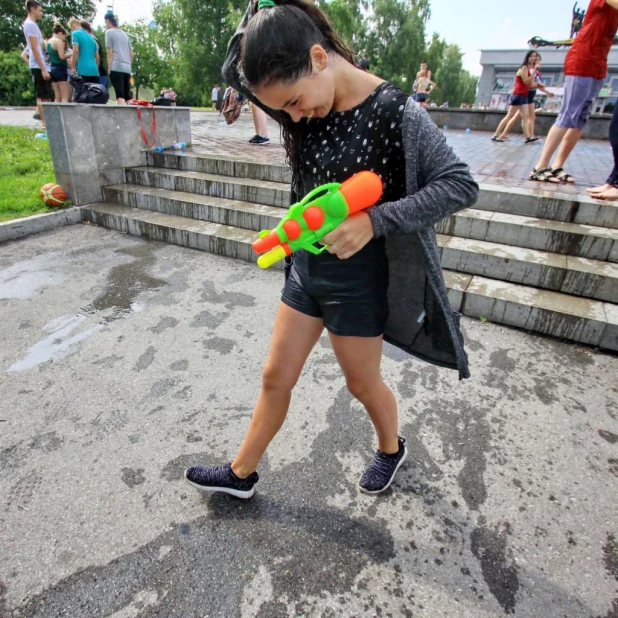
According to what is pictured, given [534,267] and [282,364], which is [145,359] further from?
[534,267]

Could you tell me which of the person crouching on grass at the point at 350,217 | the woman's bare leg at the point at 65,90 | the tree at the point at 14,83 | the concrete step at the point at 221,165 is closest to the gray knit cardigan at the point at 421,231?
the person crouching on grass at the point at 350,217

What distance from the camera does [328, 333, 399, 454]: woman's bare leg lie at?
1.62m

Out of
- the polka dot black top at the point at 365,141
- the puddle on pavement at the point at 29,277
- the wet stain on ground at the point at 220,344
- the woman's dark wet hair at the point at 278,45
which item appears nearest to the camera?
the woman's dark wet hair at the point at 278,45

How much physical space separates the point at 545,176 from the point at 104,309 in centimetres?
517

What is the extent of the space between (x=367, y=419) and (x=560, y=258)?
103 inches

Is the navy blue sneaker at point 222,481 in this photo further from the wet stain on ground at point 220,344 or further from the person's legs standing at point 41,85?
the person's legs standing at point 41,85

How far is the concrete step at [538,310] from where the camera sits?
10.5ft

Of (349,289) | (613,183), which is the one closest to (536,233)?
(613,183)

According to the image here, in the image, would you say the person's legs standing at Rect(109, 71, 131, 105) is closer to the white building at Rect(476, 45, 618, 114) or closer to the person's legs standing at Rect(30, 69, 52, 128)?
the person's legs standing at Rect(30, 69, 52, 128)

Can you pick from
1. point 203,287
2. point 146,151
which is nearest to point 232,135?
point 146,151

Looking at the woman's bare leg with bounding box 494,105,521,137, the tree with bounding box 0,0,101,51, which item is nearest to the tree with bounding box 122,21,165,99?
the tree with bounding box 0,0,101,51

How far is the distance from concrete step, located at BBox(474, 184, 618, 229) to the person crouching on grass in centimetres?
333

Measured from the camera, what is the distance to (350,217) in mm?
1249

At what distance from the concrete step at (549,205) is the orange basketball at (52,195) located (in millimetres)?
5459
